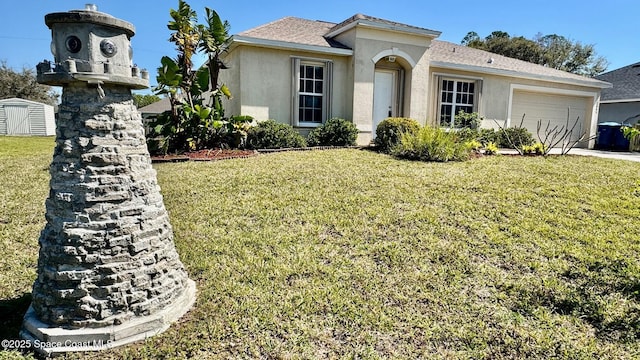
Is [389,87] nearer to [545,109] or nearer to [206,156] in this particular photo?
[206,156]

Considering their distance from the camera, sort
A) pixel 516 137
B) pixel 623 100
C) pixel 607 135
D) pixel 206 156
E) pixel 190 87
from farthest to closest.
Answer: pixel 623 100 < pixel 607 135 < pixel 516 137 < pixel 190 87 < pixel 206 156

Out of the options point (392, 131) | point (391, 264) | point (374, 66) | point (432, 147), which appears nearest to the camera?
point (391, 264)

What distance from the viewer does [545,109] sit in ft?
56.5

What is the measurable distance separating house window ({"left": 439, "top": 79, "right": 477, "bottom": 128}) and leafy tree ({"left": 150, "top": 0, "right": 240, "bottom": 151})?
821 centimetres

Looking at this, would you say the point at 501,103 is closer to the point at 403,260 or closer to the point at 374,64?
the point at 374,64

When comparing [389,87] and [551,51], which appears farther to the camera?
[551,51]

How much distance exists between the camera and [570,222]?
522cm

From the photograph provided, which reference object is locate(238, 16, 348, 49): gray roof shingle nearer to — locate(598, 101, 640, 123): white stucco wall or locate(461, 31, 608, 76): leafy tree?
locate(598, 101, 640, 123): white stucco wall

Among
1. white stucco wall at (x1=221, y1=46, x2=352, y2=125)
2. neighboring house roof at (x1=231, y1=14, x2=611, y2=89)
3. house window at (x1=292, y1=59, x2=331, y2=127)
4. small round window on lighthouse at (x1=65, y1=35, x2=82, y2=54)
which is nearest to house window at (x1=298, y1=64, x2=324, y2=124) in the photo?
house window at (x1=292, y1=59, x2=331, y2=127)

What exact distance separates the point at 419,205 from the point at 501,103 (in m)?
12.3

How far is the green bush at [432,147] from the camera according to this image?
9.17m

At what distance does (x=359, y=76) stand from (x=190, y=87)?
546 cm

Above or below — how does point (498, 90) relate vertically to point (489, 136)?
above

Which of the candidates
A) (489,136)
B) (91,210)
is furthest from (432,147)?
(91,210)
